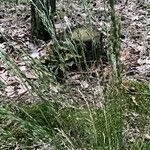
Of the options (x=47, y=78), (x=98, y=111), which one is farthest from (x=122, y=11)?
(x=47, y=78)

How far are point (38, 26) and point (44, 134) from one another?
3.29 metres

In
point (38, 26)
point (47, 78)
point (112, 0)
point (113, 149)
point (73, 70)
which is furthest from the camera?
point (38, 26)

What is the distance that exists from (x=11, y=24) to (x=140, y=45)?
6.48ft

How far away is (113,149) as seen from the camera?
77.9 inches

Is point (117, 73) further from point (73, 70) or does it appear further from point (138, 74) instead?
point (73, 70)

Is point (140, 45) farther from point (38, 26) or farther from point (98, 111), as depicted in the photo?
point (98, 111)

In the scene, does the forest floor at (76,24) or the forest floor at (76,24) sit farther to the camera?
the forest floor at (76,24)

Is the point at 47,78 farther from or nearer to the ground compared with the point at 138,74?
farther from the ground

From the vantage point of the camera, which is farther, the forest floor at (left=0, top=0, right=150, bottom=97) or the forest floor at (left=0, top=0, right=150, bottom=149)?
the forest floor at (left=0, top=0, right=150, bottom=97)

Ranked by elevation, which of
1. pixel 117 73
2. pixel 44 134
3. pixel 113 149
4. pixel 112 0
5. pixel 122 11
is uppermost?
pixel 112 0

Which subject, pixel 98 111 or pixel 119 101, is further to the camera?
pixel 98 111

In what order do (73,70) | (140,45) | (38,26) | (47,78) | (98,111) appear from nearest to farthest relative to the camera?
(47,78) < (98,111) < (73,70) < (140,45) < (38,26)

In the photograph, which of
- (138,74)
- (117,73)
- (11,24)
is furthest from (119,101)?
(11,24)

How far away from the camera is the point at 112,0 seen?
162 cm
